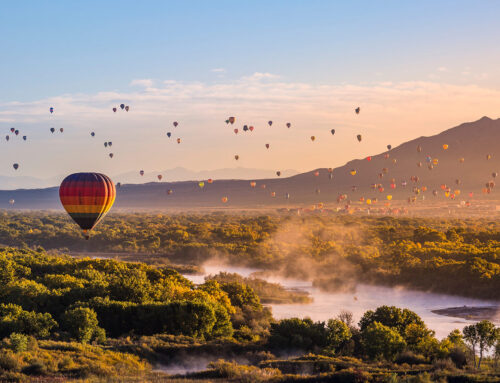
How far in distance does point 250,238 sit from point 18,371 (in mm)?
81196

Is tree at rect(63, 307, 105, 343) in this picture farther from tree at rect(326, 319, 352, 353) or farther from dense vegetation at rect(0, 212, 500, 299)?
dense vegetation at rect(0, 212, 500, 299)

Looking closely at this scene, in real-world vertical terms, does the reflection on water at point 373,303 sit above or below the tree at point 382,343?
below

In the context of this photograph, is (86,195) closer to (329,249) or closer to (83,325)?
(83,325)

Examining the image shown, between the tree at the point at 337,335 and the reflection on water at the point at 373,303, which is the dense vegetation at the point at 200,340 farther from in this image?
the reflection on water at the point at 373,303

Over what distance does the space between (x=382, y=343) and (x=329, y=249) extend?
56.6 metres

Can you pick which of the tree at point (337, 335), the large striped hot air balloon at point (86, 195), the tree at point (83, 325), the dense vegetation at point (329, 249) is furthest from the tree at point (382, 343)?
the dense vegetation at point (329, 249)

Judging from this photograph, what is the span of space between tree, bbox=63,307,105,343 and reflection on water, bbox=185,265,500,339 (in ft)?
61.7

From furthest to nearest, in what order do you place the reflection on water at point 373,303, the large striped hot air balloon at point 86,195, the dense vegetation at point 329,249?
the dense vegetation at point 329,249
the large striped hot air balloon at point 86,195
the reflection on water at point 373,303

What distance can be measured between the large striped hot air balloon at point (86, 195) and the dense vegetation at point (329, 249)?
26221mm

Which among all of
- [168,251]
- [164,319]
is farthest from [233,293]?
[168,251]

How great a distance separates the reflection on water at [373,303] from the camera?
179 ft

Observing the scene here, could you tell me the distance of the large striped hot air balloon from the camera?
58438mm

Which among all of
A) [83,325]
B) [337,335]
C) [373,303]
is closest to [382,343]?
[337,335]

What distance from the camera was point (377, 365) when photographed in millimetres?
32938
